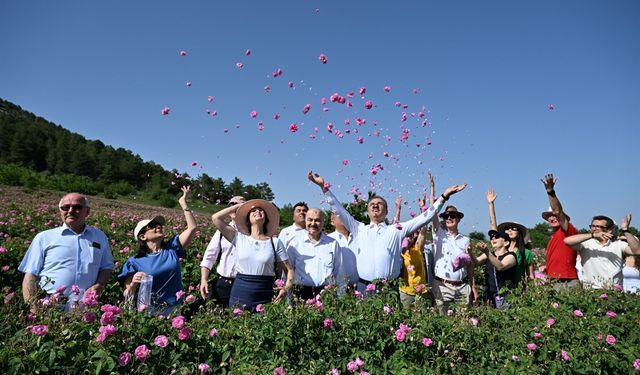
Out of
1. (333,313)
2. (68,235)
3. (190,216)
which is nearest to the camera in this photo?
(333,313)

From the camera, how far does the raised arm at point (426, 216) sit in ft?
16.2

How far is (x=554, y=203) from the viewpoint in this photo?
5.12 m

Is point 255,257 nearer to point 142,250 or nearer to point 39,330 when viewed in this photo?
point 142,250

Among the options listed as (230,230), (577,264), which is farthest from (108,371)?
(577,264)

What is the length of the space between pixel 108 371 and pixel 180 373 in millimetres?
368

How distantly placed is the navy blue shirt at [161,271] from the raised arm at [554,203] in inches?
181

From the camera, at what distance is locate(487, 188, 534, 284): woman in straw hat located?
5.45 m

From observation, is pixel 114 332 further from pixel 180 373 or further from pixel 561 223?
pixel 561 223

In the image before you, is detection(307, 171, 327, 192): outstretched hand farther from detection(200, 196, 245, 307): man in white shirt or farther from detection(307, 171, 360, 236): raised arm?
detection(200, 196, 245, 307): man in white shirt

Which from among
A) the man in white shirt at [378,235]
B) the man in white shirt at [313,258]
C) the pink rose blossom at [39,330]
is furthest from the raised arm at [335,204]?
the pink rose blossom at [39,330]

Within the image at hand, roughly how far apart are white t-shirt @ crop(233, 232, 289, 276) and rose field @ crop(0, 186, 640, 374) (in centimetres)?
76

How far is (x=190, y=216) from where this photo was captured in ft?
14.0

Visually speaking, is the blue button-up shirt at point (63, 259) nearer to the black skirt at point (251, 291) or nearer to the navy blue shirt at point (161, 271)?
the navy blue shirt at point (161, 271)

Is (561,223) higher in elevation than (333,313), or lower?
higher
